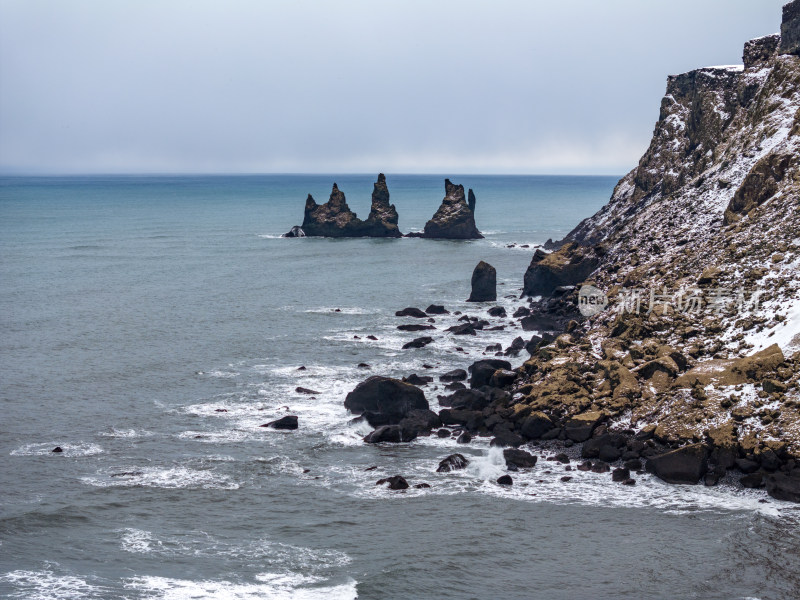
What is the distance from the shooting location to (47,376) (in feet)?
202

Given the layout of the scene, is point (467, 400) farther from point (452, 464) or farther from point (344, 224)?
point (344, 224)

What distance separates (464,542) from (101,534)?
15.8 meters

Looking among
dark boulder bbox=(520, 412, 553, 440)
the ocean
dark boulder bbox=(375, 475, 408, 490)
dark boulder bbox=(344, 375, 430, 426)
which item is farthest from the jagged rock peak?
dark boulder bbox=(375, 475, 408, 490)

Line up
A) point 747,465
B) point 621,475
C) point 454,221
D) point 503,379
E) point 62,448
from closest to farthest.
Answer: point 747,465
point 621,475
point 62,448
point 503,379
point 454,221

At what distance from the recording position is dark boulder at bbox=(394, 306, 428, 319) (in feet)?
279

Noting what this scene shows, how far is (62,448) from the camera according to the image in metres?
47.2

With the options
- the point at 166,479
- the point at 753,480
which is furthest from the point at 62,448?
the point at 753,480

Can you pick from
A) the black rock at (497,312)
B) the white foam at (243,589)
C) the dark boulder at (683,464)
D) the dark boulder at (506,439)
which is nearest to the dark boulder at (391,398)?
the dark boulder at (506,439)

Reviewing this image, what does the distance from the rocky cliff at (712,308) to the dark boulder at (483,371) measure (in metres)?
3.05

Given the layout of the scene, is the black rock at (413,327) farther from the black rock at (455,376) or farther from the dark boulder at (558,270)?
the dark boulder at (558,270)

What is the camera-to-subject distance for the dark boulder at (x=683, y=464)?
1596 inches

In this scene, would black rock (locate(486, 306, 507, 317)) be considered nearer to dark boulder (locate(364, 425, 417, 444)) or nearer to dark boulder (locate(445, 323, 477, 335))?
dark boulder (locate(445, 323, 477, 335))

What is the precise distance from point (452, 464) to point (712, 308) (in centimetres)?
2181

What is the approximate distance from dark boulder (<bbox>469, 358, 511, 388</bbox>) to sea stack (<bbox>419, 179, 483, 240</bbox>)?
115 m
